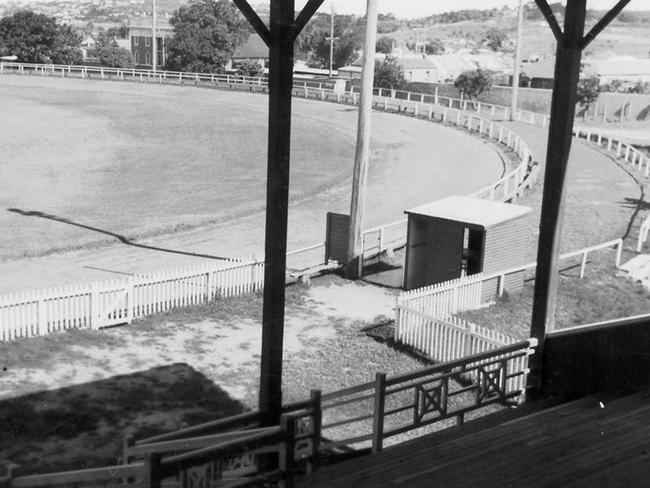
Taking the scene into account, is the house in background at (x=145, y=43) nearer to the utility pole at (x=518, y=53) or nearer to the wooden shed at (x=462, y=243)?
the utility pole at (x=518, y=53)

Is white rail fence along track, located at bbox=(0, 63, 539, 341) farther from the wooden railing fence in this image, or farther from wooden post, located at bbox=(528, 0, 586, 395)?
wooden post, located at bbox=(528, 0, 586, 395)

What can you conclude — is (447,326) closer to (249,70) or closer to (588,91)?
(249,70)

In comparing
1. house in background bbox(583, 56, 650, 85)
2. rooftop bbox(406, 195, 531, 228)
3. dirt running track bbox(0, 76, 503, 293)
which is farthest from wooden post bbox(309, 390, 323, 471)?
house in background bbox(583, 56, 650, 85)

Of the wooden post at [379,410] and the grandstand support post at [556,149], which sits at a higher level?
the grandstand support post at [556,149]

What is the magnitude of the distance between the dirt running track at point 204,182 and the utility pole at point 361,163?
308 cm

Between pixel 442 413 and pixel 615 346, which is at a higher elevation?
pixel 615 346

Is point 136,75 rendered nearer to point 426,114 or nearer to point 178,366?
point 426,114

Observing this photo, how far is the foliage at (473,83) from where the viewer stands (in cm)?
8181

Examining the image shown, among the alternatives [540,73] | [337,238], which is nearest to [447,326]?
[337,238]

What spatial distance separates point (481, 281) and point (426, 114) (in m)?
37.9

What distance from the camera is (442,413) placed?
9148 millimetres

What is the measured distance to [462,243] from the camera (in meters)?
18.4

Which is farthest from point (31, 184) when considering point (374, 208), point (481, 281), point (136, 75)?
point (136, 75)

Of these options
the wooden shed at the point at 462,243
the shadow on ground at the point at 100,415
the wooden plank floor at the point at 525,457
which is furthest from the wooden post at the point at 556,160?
the wooden shed at the point at 462,243
